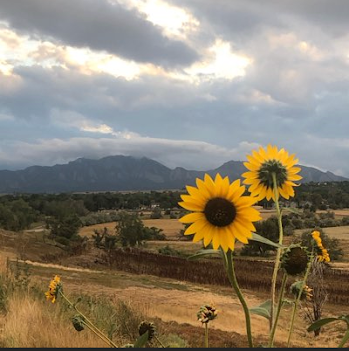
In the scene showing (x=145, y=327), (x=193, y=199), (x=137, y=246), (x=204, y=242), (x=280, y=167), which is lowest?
(x=137, y=246)

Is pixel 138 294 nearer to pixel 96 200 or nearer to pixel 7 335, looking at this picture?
pixel 7 335

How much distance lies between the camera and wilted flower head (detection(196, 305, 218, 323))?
2.01 m

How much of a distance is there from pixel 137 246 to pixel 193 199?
198 ft

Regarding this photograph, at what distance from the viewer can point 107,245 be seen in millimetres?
53812

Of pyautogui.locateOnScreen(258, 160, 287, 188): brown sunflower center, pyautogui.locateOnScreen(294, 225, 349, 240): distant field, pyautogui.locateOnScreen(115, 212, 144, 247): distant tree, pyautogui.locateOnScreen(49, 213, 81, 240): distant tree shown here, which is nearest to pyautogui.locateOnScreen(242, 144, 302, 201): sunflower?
pyautogui.locateOnScreen(258, 160, 287, 188): brown sunflower center

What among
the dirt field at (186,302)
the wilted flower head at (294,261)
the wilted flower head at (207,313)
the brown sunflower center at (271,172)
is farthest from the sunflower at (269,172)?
the dirt field at (186,302)

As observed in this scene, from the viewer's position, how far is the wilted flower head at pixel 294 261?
160cm

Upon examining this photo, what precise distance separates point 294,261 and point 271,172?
332 mm

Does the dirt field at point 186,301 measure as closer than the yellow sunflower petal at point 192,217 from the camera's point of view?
No

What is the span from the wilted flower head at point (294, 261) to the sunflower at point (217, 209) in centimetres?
30

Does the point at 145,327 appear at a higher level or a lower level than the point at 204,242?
lower

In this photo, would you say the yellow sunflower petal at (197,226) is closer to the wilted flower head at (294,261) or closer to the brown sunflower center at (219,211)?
the brown sunflower center at (219,211)

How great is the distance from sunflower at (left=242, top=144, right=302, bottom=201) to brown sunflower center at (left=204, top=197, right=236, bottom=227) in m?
0.26

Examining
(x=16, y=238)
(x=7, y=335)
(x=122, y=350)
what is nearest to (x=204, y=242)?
(x=122, y=350)
